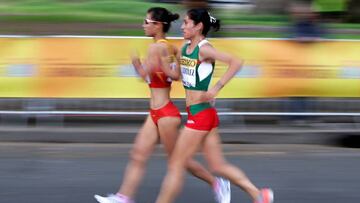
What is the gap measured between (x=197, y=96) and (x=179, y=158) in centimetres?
46

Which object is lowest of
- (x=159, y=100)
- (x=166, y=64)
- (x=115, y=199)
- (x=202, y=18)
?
(x=115, y=199)

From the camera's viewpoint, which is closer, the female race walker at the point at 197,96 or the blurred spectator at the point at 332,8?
the female race walker at the point at 197,96

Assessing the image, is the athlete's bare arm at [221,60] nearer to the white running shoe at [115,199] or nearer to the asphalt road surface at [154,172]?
the white running shoe at [115,199]

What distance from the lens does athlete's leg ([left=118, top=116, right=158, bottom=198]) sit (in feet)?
18.7

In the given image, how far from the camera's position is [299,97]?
9.30 metres

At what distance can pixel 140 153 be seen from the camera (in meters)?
5.75

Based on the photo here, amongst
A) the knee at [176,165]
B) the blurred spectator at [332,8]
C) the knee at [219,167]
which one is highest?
the knee at [176,165]

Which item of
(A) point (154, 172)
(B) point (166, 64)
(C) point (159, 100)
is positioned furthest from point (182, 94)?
(B) point (166, 64)

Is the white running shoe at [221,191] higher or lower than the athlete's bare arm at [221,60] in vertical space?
lower

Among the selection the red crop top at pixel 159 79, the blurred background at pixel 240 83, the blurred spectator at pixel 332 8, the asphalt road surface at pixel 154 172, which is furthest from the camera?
the blurred spectator at pixel 332 8

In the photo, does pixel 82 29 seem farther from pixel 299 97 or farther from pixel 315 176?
pixel 315 176

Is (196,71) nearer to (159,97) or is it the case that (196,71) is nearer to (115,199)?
(159,97)

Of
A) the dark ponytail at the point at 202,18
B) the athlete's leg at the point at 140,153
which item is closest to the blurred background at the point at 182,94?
the athlete's leg at the point at 140,153

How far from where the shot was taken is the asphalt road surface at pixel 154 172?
6441 millimetres
